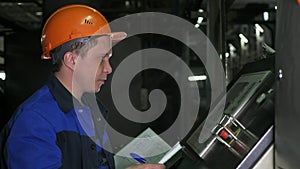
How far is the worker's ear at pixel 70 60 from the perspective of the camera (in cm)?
122

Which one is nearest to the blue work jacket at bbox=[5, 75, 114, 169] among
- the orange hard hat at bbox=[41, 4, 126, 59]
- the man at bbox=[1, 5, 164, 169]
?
the man at bbox=[1, 5, 164, 169]

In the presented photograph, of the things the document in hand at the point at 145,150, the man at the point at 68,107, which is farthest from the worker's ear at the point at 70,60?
the document in hand at the point at 145,150

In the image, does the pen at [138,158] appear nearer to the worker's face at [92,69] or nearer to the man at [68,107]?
the man at [68,107]

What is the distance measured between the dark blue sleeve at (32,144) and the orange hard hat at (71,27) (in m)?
0.24

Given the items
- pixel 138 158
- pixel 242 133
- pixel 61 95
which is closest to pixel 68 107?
pixel 61 95

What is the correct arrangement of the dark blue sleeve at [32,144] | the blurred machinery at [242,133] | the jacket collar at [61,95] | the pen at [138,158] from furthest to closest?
1. the pen at [138,158]
2. the jacket collar at [61,95]
3. the dark blue sleeve at [32,144]
4. the blurred machinery at [242,133]

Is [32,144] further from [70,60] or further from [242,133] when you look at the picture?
[242,133]

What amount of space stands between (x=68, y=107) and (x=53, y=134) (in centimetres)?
10

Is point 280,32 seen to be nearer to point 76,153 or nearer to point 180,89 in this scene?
point 76,153

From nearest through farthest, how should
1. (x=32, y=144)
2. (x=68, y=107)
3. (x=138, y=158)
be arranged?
(x=32, y=144) < (x=68, y=107) < (x=138, y=158)

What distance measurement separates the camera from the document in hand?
1.37m

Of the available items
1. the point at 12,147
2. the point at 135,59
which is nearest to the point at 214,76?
the point at 135,59

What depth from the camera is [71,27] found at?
1.27m

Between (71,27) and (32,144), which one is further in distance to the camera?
(71,27)
